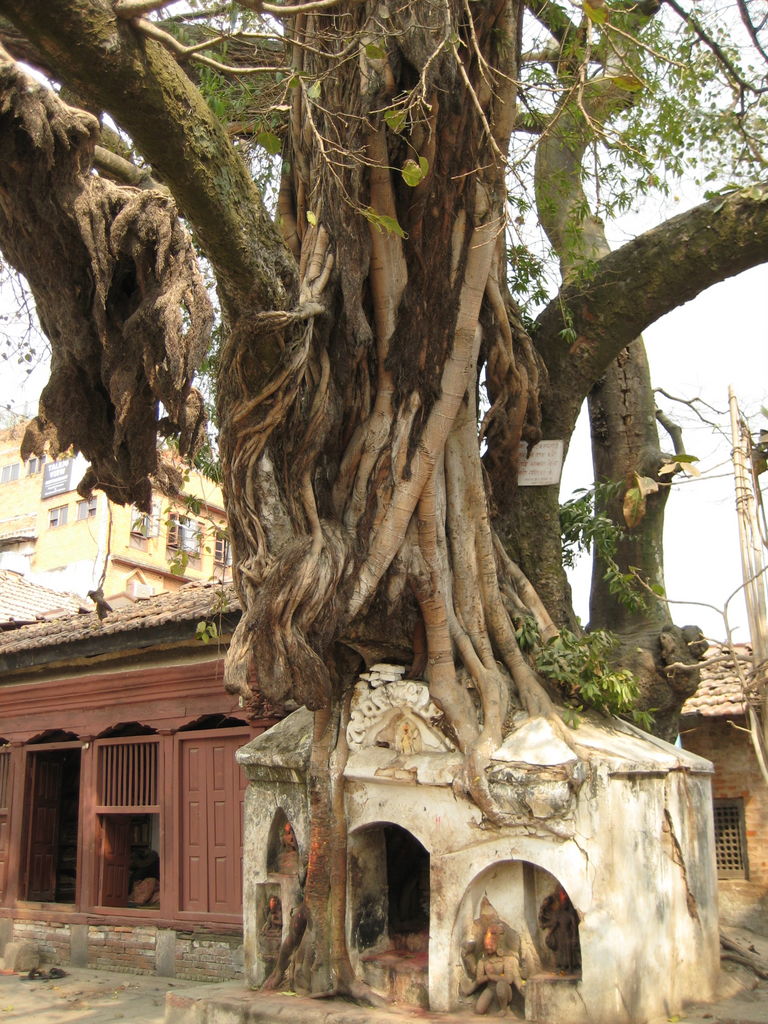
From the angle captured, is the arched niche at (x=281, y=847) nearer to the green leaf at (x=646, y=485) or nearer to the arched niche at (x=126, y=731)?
the green leaf at (x=646, y=485)

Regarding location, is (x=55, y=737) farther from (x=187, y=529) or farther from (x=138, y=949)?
(x=187, y=529)

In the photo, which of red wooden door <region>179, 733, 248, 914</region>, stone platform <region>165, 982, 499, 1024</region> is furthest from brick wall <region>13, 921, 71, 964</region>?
stone platform <region>165, 982, 499, 1024</region>

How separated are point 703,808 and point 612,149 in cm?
493

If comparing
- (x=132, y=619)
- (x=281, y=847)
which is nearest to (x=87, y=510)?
(x=132, y=619)

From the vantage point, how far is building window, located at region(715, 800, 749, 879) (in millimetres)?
12422

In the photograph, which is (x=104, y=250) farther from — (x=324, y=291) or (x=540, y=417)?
(x=540, y=417)

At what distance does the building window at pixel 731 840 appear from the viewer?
12.4m

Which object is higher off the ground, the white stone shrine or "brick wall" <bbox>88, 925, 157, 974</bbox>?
the white stone shrine

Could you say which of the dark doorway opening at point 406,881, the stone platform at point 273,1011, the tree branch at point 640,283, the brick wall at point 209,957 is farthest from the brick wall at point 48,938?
the tree branch at point 640,283

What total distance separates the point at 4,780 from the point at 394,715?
736cm

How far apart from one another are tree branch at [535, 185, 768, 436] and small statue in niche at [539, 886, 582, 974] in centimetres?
350

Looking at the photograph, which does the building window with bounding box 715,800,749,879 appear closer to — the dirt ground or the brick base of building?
the dirt ground

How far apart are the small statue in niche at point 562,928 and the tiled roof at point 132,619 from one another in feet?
11.5

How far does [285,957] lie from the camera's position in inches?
252
